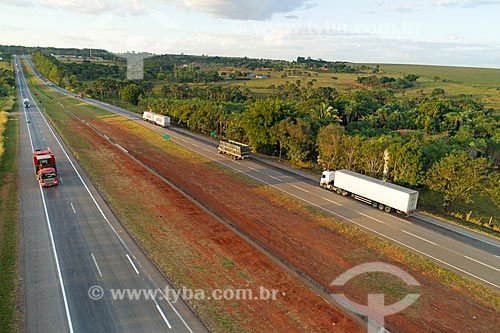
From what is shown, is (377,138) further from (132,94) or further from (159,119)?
(132,94)

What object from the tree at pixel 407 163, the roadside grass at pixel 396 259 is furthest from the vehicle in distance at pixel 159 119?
the tree at pixel 407 163

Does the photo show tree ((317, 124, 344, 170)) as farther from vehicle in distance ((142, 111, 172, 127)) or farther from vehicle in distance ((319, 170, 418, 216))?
vehicle in distance ((142, 111, 172, 127))

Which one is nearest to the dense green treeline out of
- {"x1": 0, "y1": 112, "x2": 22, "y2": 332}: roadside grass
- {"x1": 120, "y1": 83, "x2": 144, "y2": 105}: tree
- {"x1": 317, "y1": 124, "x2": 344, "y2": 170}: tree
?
{"x1": 317, "y1": 124, "x2": 344, "y2": 170}: tree

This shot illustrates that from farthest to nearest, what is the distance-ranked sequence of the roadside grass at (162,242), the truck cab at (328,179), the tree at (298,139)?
the tree at (298,139) → the truck cab at (328,179) → the roadside grass at (162,242)

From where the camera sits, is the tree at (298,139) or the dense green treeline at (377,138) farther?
the tree at (298,139)

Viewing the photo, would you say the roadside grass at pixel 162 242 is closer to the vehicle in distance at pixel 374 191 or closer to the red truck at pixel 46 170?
the red truck at pixel 46 170
